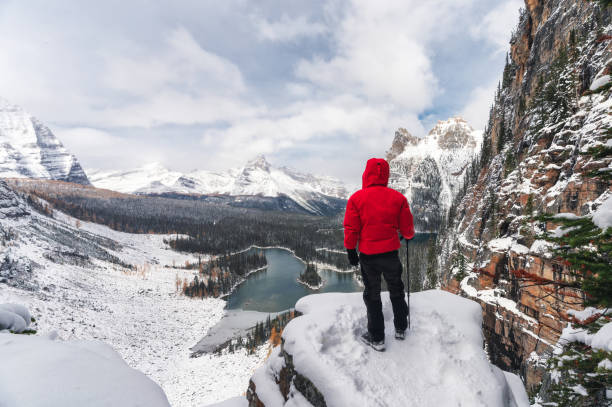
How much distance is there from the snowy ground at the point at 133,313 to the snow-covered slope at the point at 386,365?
109 ft

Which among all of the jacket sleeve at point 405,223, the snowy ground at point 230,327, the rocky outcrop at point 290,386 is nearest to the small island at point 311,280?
the snowy ground at point 230,327

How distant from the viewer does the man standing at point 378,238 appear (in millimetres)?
5105

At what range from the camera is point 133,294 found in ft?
224

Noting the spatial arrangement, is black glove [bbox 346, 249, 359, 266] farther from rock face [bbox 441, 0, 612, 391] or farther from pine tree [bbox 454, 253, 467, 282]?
pine tree [bbox 454, 253, 467, 282]

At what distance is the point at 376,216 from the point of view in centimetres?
512

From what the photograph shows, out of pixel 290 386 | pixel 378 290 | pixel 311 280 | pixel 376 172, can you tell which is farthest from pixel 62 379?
pixel 311 280

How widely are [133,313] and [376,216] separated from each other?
72.3 metres

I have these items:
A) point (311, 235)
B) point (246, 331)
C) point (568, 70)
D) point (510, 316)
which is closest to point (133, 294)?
point (246, 331)

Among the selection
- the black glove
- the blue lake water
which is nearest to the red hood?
the black glove

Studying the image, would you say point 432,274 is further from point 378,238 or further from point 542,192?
point 378,238

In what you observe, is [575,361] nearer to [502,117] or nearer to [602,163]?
[602,163]

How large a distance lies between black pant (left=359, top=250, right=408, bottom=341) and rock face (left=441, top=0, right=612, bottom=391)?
12424 mm

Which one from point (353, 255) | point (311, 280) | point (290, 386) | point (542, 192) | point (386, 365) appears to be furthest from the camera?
point (311, 280)

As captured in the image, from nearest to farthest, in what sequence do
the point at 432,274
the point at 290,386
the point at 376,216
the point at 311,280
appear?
the point at 290,386, the point at 376,216, the point at 432,274, the point at 311,280
